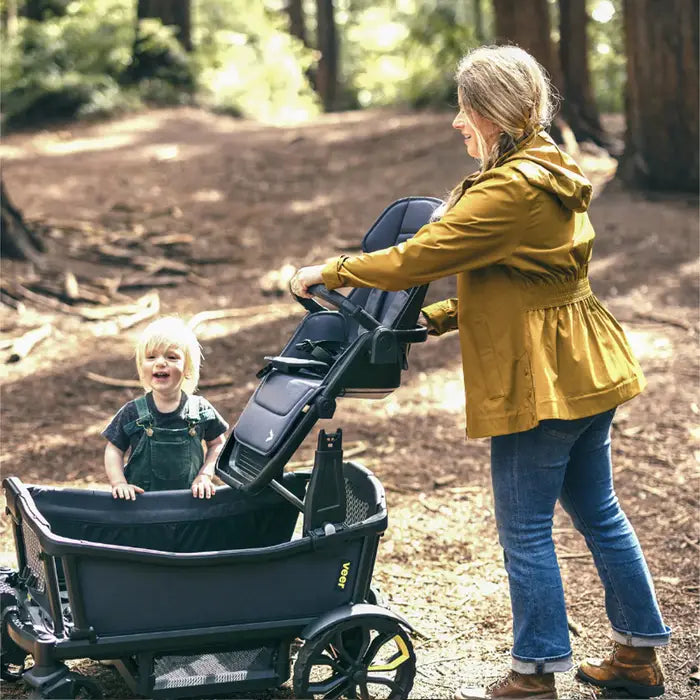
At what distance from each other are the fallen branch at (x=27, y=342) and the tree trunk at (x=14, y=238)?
53.5 inches

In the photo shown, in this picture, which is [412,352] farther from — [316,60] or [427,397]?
[316,60]

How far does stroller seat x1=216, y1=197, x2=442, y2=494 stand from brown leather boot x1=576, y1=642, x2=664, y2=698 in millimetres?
1301

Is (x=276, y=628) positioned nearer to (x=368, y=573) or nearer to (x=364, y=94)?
(x=368, y=573)

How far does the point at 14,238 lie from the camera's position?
31.4ft

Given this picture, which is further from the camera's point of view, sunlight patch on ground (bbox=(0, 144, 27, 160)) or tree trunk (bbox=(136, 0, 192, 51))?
tree trunk (bbox=(136, 0, 192, 51))

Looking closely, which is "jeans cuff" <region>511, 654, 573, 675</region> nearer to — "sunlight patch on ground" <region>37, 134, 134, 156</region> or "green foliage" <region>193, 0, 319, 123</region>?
"sunlight patch on ground" <region>37, 134, 134, 156</region>

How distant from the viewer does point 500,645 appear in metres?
4.39

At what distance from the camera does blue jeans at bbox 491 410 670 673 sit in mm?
3631

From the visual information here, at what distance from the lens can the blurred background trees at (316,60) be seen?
1123 centimetres

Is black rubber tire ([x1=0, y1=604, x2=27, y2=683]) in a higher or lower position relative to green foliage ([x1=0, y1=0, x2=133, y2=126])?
lower

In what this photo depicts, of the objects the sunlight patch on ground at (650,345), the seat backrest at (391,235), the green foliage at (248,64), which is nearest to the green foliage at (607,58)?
the green foliage at (248,64)

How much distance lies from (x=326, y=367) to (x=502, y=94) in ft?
3.60

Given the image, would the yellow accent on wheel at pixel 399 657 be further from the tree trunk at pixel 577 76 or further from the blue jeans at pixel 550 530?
the tree trunk at pixel 577 76

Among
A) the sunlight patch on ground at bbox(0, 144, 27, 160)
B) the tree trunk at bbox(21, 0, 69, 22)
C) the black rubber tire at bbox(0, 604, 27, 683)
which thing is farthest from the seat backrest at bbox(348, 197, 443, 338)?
the tree trunk at bbox(21, 0, 69, 22)
